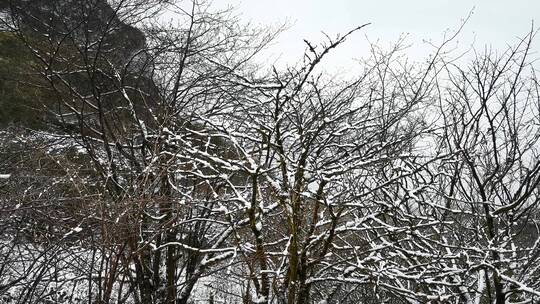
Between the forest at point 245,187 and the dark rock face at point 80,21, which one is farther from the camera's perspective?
the dark rock face at point 80,21

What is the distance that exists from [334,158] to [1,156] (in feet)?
15.7

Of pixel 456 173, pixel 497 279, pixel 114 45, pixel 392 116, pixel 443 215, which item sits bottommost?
pixel 497 279

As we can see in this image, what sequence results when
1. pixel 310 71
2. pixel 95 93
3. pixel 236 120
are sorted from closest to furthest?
pixel 310 71 → pixel 95 93 → pixel 236 120

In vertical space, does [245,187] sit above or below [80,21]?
below

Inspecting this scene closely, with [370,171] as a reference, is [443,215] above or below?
below

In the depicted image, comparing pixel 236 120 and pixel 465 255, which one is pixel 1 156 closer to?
pixel 236 120

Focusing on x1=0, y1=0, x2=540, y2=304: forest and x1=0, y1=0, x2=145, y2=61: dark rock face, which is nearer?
x1=0, y1=0, x2=540, y2=304: forest

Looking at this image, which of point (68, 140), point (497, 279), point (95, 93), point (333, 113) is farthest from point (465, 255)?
point (68, 140)

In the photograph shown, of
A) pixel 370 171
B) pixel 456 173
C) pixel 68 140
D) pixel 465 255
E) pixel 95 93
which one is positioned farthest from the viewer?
pixel 68 140

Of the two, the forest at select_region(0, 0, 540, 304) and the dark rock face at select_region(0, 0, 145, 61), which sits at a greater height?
the dark rock face at select_region(0, 0, 145, 61)

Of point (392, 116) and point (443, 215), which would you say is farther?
point (392, 116)

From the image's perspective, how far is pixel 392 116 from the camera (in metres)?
6.39

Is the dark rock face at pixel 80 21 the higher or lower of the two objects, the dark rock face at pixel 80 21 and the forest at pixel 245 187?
the higher

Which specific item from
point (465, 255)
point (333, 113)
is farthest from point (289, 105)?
point (465, 255)
